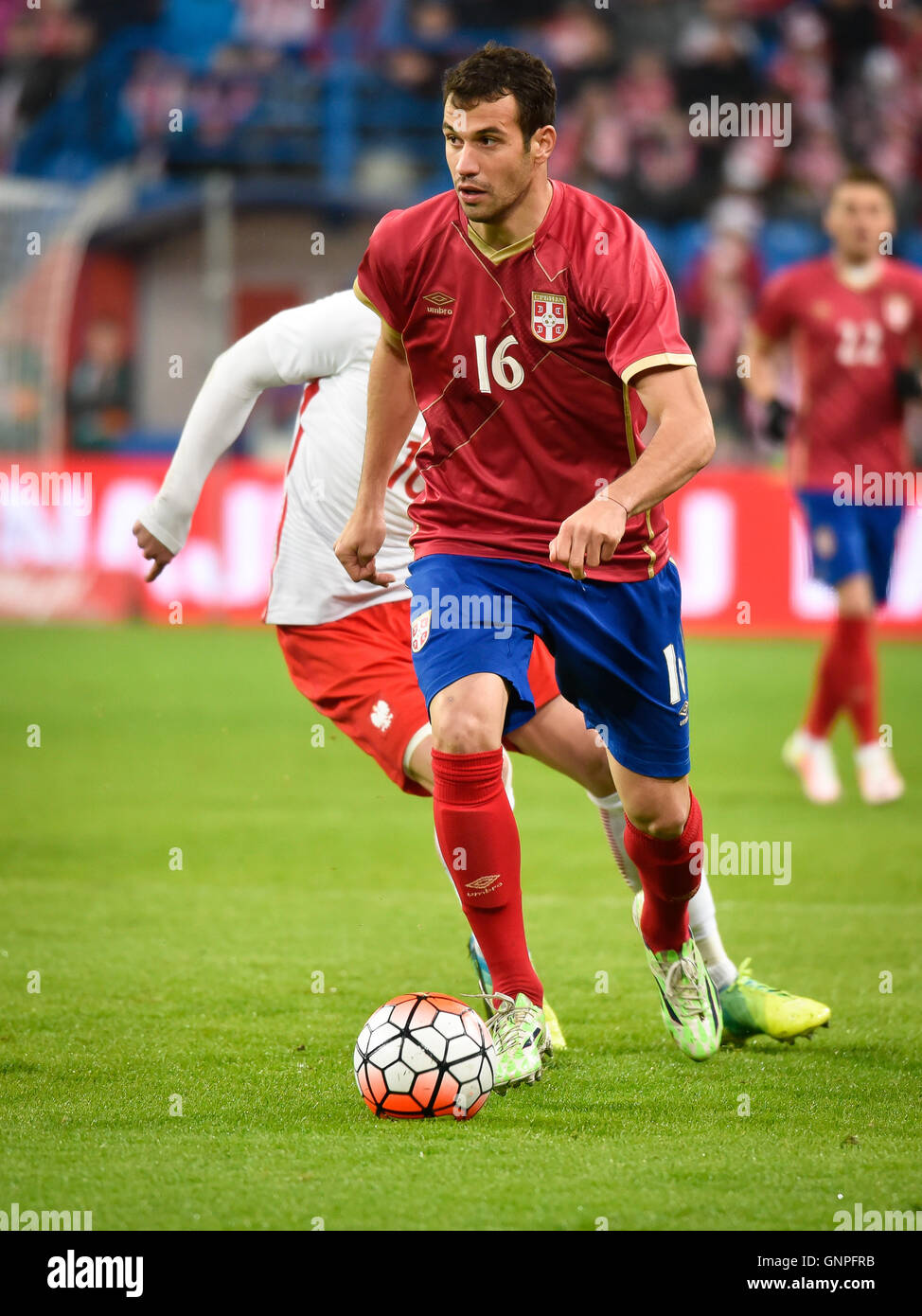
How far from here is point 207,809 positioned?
759cm

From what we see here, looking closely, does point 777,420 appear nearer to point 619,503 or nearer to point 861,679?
point 861,679

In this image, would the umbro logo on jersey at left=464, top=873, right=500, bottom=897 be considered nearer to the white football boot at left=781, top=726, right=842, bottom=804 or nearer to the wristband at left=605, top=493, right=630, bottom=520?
the wristband at left=605, top=493, right=630, bottom=520

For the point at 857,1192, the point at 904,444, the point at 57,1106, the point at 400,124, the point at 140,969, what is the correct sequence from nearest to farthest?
the point at 857,1192, the point at 57,1106, the point at 140,969, the point at 904,444, the point at 400,124

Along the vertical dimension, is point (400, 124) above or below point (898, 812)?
above

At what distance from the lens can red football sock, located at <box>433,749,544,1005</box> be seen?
3.71 meters

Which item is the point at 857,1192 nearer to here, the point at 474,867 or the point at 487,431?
the point at 474,867

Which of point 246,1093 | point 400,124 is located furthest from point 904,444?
point 400,124

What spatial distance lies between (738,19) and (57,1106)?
17960 mm

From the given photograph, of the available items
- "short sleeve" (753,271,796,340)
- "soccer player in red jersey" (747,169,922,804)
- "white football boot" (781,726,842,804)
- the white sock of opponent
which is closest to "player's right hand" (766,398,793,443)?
"soccer player in red jersey" (747,169,922,804)

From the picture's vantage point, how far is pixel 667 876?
397 cm

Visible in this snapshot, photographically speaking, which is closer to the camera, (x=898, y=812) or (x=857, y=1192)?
(x=857, y=1192)

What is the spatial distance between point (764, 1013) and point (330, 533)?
1691 millimetres

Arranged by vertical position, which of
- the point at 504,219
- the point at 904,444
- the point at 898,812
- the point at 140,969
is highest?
the point at 904,444

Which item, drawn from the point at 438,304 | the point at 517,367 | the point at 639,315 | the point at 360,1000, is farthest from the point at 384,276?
the point at 360,1000
